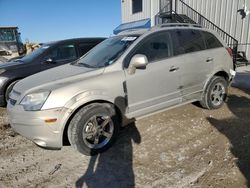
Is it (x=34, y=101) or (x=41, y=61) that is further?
(x=41, y=61)

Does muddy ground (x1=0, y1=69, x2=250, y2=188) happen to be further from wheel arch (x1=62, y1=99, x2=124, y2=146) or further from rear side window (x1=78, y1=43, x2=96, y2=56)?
rear side window (x1=78, y1=43, x2=96, y2=56)

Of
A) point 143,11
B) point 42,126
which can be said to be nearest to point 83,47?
point 42,126

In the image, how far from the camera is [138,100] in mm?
3926

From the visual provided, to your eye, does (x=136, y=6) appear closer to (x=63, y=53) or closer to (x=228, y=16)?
(x=228, y=16)

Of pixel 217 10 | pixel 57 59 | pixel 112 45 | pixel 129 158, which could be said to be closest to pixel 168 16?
pixel 217 10

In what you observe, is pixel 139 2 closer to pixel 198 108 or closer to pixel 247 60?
pixel 247 60

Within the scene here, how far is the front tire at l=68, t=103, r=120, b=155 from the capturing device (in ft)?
11.1

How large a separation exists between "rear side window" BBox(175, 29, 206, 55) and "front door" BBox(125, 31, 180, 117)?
22 centimetres

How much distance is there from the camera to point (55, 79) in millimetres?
3670

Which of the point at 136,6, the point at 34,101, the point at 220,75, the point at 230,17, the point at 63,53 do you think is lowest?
the point at 220,75

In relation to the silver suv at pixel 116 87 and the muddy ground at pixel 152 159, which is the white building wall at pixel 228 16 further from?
the muddy ground at pixel 152 159

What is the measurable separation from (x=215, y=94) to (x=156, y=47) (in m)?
1.85

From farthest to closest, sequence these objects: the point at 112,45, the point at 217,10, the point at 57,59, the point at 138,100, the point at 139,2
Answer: the point at 139,2
the point at 217,10
the point at 57,59
the point at 112,45
the point at 138,100

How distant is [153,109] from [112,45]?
141cm
